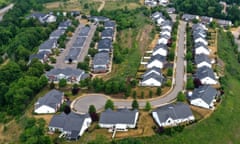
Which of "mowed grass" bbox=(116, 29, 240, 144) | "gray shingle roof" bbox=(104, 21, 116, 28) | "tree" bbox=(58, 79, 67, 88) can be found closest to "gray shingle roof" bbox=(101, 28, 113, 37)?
Result: "gray shingle roof" bbox=(104, 21, 116, 28)

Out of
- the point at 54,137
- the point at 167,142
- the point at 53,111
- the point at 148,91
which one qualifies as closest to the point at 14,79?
the point at 53,111

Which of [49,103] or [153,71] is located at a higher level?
[49,103]

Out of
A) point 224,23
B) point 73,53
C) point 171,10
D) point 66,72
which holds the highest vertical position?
point 66,72

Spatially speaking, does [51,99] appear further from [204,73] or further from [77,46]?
[204,73]

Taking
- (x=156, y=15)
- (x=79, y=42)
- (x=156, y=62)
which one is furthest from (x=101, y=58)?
(x=156, y=15)

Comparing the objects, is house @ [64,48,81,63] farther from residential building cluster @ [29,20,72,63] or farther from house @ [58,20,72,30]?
house @ [58,20,72,30]

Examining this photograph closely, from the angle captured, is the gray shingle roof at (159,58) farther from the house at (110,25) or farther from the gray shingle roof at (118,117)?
the house at (110,25)
